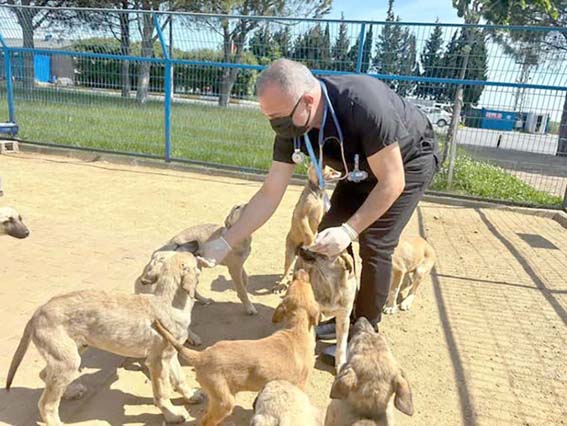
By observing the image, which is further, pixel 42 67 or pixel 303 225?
pixel 42 67

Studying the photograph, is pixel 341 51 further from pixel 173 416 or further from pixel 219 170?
pixel 173 416

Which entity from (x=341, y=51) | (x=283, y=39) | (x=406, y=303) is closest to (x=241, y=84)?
(x=283, y=39)

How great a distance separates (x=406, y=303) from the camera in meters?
5.02

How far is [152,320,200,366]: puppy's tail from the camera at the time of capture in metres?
2.79

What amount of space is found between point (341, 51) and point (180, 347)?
26.1 feet

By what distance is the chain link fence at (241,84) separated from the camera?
888 cm

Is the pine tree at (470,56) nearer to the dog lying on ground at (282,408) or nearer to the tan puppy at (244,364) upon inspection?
the tan puppy at (244,364)

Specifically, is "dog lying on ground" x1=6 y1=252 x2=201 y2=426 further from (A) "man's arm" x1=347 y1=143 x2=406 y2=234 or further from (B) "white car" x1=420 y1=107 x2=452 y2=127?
(B) "white car" x1=420 y1=107 x2=452 y2=127

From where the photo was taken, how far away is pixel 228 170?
35.6 ft

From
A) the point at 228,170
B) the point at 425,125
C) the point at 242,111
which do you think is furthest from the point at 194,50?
the point at 425,125

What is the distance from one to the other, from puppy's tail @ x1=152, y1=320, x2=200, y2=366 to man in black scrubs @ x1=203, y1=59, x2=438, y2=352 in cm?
75

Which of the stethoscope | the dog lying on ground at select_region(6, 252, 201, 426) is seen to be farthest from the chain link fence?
the dog lying on ground at select_region(6, 252, 201, 426)

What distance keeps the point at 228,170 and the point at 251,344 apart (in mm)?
8151

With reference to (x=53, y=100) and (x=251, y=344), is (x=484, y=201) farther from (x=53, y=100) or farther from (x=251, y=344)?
(x=53, y=100)
